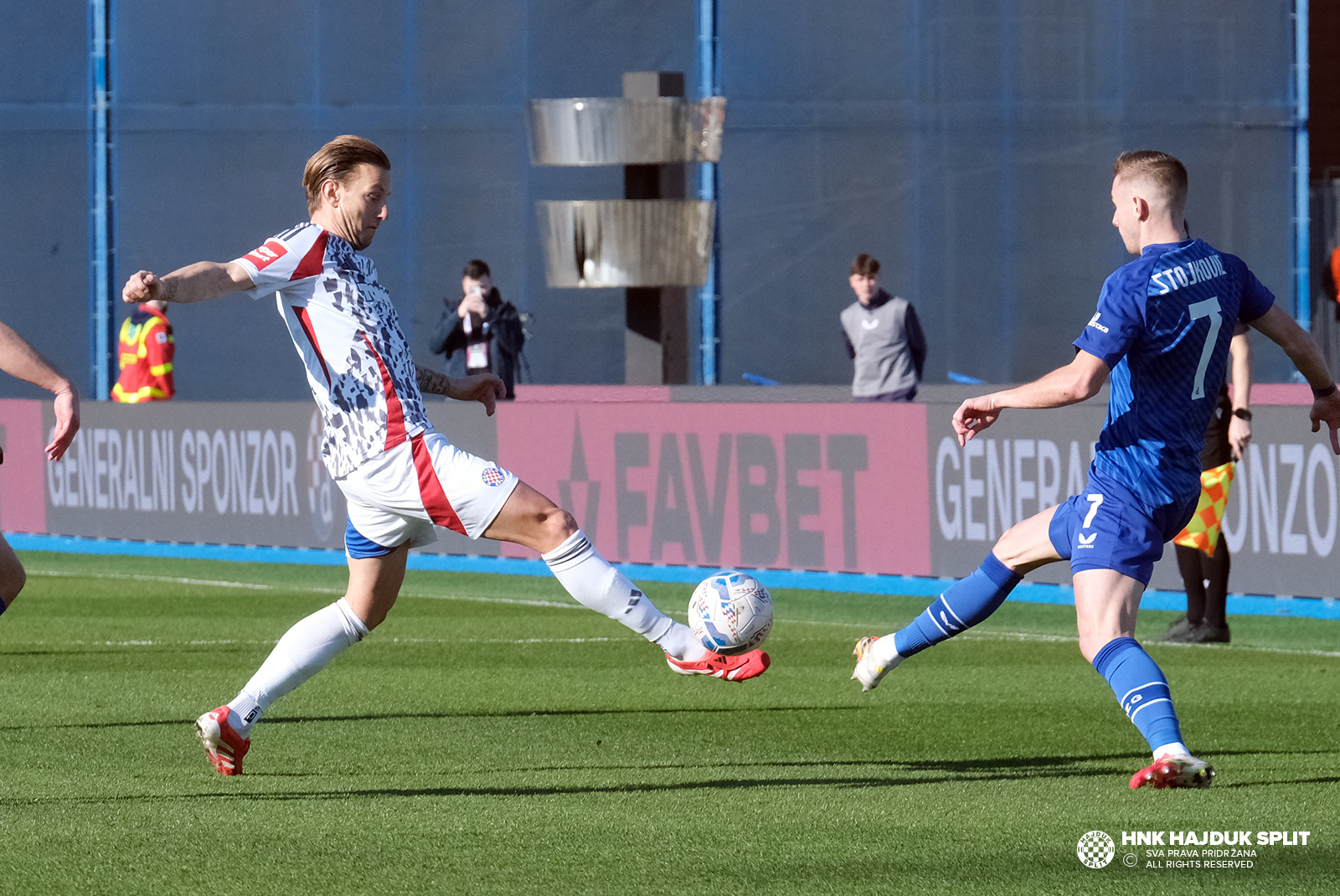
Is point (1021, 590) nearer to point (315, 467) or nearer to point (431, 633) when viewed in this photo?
point (431, 633)

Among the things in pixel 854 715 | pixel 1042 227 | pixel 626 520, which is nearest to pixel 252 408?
pixel 626 520

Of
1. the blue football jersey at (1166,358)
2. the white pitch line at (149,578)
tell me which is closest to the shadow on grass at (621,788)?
the blue football jersey at (1166,358)

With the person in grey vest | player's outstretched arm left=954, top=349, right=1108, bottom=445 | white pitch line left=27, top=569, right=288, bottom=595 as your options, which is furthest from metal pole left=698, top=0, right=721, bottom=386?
player's outstretched arm left=954, top=349, right=1108, bottom=445

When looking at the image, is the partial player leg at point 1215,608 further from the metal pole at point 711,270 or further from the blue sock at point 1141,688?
the metal pole at point 711,270

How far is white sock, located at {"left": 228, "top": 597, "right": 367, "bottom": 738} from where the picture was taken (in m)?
7.01

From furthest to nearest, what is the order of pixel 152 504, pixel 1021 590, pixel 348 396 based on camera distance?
pixel 152 504 → pixel 1021 590 → pixel 348 396

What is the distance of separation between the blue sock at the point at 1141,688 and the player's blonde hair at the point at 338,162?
8.28 feet

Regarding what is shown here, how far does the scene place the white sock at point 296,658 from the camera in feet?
23.0

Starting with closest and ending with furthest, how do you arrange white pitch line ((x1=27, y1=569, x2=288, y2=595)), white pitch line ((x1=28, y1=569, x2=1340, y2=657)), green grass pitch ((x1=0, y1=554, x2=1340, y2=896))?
green grass pitch ((x1=0, y1=554, x2=1340, y2=896))
white pitch line ((x1=28, y1=569, x2=1340, y2=657))
white pitch line ((x1=27, y1=569, x2=288, y2=595))

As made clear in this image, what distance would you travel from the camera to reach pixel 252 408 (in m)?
17.9

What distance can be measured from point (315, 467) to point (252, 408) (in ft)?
3.00

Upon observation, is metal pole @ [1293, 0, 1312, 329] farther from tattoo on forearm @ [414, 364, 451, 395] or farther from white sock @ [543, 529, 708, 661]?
white sock @ [543, 529, 708, 661]

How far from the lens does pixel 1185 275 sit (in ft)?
20.8

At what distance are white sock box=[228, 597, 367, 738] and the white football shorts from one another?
0.50m
